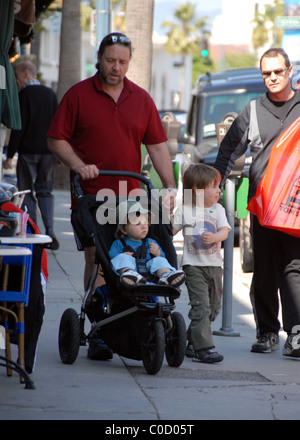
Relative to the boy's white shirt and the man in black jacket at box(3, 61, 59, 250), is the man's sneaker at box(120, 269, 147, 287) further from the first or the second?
the man in black jacket at box(3, 61, 59, 250)

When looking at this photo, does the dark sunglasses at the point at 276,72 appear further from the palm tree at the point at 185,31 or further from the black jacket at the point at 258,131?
the palm tree at the point at 185,31

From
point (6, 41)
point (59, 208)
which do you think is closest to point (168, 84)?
point (59, 208)

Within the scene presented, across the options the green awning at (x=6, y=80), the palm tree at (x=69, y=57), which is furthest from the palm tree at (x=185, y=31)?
the green awning at (x=6, y=80)

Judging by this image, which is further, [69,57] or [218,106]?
[69,57]

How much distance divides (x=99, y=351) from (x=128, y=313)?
1.67 feet

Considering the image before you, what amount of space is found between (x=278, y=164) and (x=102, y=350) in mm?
1765

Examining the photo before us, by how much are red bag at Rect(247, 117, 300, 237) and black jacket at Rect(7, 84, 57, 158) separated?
5.48m

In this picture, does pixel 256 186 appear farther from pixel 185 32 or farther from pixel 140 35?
pixel 185 32

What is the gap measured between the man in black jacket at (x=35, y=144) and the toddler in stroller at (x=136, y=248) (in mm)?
5606

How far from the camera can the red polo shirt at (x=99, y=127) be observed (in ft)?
21.2

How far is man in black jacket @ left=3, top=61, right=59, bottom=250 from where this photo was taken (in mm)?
11828

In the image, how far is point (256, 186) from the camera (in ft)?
22.8

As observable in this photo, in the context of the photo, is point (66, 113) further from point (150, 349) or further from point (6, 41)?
point (6, 41)

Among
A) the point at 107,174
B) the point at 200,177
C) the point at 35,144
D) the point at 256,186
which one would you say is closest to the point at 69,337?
the point at 107,174
